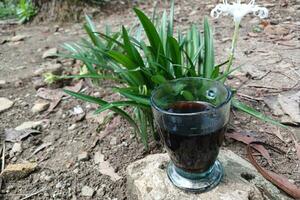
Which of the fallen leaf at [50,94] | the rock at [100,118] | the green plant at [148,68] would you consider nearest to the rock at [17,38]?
the fallen leaf at [50,94]

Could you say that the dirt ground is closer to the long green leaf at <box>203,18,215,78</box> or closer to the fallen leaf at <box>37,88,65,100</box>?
the fallen leaf at <box>37,88,65,100</box>

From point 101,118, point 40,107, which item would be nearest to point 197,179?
point 101,118

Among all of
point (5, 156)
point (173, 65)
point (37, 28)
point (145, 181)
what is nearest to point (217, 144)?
point (145, 181)

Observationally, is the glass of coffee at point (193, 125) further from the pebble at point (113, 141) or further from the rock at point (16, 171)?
the rock at point (16, 171)

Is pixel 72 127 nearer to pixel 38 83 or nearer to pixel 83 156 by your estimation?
pixel 83 156

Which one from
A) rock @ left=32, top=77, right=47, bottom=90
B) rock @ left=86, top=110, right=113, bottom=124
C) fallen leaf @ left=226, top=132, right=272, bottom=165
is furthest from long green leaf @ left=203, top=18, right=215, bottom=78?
rock @ left=32, top=77, right=47, bottom=90
